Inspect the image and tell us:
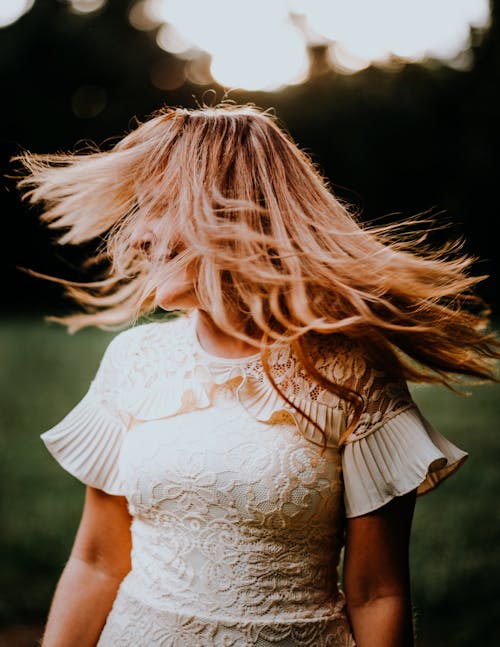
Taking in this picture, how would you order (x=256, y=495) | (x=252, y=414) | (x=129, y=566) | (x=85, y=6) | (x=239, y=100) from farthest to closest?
(x=85, y=6)
(x=239, y=100)
(x=129, y=566)
(x=252, y=414)
(x=256, y=495)

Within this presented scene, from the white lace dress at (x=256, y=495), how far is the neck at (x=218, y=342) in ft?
0.28

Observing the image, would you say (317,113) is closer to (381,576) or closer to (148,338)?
(148,338)

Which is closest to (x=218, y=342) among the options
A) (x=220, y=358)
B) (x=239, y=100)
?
(x=220, y=358)

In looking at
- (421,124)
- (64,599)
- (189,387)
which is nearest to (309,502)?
(189,387)

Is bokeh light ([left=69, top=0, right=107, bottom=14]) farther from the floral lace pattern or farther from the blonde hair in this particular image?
the floral lace pattern

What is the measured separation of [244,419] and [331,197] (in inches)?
23.7

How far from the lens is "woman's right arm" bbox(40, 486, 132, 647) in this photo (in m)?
1.96

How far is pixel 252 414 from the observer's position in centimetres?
183

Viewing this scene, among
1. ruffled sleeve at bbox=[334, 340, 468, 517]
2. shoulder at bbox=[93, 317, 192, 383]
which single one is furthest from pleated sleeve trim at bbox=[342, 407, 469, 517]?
shoulder at bbox=[93, 317, 192, 383]

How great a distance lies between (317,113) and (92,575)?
2175cm

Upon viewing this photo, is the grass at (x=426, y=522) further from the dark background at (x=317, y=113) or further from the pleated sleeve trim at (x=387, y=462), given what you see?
the dark background at (x=317, y=113)

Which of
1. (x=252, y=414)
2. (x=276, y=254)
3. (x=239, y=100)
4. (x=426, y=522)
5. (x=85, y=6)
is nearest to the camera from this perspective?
(x=252, y=414)

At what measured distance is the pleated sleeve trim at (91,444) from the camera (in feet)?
6.58

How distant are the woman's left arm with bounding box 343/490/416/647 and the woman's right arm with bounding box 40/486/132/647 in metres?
0.59
